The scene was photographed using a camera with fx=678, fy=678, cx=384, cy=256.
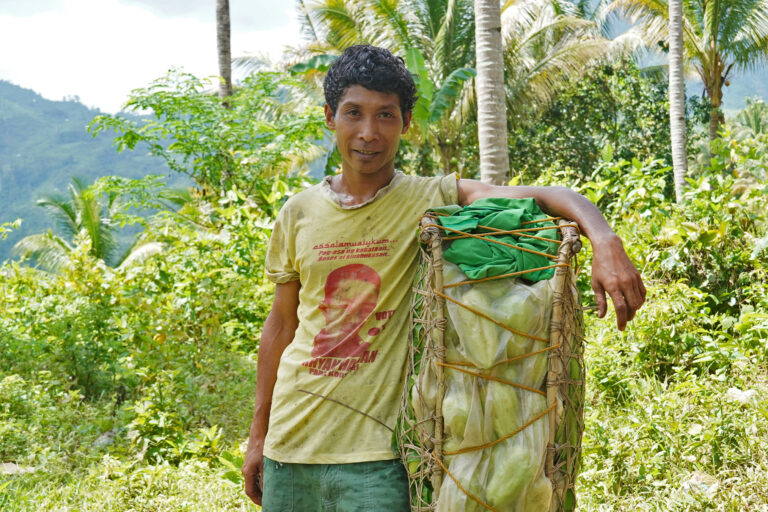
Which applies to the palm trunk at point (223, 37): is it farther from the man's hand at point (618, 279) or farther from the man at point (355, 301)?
the man's hand at point (618, 279)

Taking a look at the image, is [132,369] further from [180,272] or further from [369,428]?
[369,428]

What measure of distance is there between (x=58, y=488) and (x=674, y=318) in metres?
3.88

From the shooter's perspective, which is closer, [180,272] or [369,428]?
[369,428]

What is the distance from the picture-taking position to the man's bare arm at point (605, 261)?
1361 mm

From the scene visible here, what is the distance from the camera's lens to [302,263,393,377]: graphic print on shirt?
1.69m

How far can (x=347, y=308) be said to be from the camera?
173 cm

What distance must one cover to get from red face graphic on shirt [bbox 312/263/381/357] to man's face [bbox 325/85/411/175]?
277 mm

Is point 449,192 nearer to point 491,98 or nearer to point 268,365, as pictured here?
point 268,365

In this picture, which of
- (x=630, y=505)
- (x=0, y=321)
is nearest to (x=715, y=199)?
(x=630, y=505)

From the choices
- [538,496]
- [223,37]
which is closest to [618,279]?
[538,496]

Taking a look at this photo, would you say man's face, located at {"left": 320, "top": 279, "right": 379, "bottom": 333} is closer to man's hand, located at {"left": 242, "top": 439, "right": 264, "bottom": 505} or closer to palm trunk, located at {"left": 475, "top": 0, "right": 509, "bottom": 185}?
man's hand, located at {"left": 242, "top": 439, "right": 264, "bottom": 505}

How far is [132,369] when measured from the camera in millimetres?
5047

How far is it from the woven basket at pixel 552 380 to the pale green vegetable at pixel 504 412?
7 centimetres

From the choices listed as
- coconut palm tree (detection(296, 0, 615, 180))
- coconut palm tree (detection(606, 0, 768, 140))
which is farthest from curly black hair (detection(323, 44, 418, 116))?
coconut palm tree (detection(606, 0, 768, 140))
